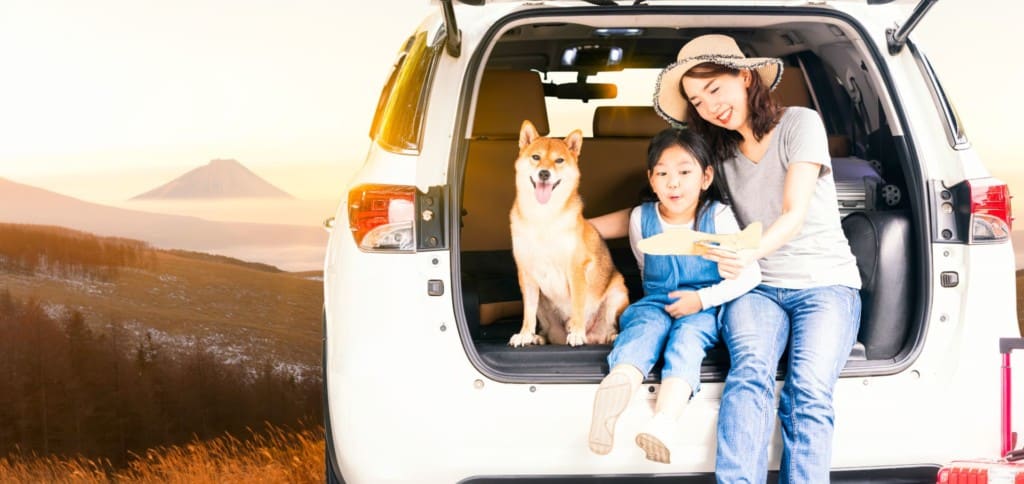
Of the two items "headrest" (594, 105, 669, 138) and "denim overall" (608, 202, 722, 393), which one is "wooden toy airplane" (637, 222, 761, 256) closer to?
"denim overall" (608, 202, 722, 393)

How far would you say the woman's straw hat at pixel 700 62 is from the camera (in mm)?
3810

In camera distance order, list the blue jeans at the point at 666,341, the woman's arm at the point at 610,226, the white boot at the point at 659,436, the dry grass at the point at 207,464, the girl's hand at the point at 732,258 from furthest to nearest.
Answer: the dry grass at the point at 207,464
the woman's arm at the point at 610,226
the girl's hand at the point at 732,258
the blue jeans at the point at 666,341
the white boot at the point at 659,436

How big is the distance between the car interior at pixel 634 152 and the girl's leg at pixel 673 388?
0.52 ft

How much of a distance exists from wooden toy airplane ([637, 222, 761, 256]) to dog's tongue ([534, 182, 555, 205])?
→ 40cm

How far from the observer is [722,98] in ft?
12.4

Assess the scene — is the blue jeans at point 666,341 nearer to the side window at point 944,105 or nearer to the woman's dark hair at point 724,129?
the woman's dark hair at point 724,129

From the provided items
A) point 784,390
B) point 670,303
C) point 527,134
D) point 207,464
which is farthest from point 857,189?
point 207,464

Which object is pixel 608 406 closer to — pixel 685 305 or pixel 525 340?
pixel 685 305

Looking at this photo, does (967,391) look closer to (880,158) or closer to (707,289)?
(707,289)

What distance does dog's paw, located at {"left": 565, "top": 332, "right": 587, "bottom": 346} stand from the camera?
386 cm

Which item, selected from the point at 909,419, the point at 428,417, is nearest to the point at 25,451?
the point at 428,417

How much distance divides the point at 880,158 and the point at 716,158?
0.77 meters

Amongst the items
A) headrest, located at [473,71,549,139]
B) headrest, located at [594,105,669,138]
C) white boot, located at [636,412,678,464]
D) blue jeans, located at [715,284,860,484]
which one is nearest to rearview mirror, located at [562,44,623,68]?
headrest, located at [594,105,669,138]

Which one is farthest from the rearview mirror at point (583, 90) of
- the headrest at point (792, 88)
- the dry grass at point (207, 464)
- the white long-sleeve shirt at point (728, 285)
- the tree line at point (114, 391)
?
the tree line at point (114, 391)
